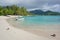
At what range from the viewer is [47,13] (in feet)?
494

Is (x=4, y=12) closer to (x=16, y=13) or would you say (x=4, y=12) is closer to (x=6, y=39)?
(x=16, y=13)

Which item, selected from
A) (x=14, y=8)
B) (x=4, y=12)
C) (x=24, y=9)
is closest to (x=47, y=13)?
(x=24, y=9)

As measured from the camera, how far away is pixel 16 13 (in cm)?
8238

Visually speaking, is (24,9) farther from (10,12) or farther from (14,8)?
(10,12)

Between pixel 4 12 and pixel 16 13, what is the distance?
54.1 feet

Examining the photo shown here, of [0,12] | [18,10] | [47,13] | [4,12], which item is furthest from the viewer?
[47,13]

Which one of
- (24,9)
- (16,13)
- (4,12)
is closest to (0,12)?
(4,12)

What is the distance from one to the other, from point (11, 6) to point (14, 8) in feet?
15.9

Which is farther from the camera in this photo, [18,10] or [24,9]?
[24,9]

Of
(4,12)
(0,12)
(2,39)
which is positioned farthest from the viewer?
(4,12)

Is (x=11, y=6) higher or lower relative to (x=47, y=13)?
higher

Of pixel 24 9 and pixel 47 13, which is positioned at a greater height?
pixel 24 9

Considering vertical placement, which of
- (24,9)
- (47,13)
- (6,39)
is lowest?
(47,13)

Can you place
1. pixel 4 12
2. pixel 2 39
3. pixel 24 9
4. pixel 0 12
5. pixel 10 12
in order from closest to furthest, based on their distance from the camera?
pixel 2 39 → pixel 0 12 → pixel 4 12 → pixel 10 12 → pixel 24 9
